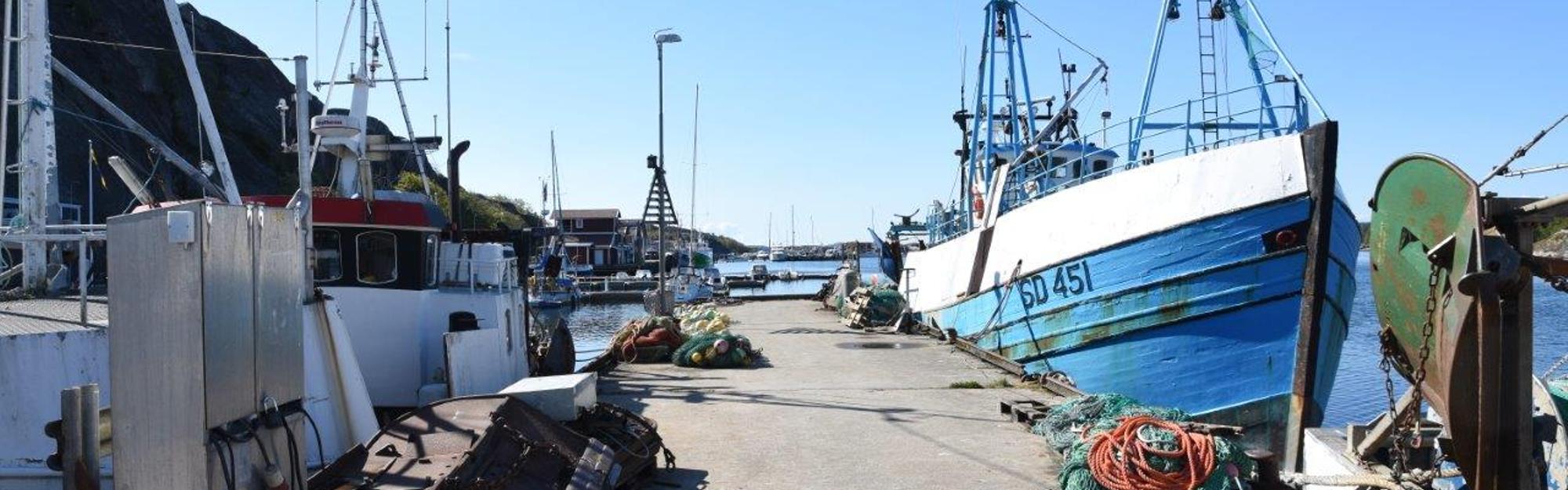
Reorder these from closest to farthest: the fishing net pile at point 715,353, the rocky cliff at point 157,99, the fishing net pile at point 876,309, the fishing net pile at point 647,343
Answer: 1. the fishing net pile at point 715,353
2. the fishing net pile at point 647,343
3. the fishing net pile at point 876,309
4. the rocky cliff at point 157,99

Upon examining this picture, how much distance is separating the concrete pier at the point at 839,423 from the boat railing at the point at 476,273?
1.67 metres

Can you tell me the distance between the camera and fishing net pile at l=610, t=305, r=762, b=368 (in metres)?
13.7

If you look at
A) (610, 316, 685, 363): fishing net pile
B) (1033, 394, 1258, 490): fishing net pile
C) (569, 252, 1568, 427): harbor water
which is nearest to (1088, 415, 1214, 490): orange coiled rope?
(1033, 394, 1258, 490): fishing net pile

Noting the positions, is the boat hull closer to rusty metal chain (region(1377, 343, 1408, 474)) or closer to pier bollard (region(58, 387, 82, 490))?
rusty metal chain (region(1377, 343, 1408, 474))

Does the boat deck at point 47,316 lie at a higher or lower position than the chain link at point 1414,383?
higher

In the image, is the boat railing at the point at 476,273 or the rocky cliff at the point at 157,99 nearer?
the boat railing at the point at 476,273

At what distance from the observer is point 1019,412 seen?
9094 millimetres

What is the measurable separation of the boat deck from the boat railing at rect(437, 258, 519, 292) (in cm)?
418

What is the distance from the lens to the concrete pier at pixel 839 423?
7234 millimetres

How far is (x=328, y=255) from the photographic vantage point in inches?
382

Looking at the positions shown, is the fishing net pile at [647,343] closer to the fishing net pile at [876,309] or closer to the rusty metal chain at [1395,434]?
the fishing net pile at [876,309]

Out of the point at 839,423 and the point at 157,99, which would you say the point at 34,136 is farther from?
the point at 157,99

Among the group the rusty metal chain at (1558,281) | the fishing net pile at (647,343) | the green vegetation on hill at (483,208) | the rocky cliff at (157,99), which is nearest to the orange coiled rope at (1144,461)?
the rusty metal chain at (1558,281)

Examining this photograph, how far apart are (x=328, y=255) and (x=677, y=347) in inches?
235
